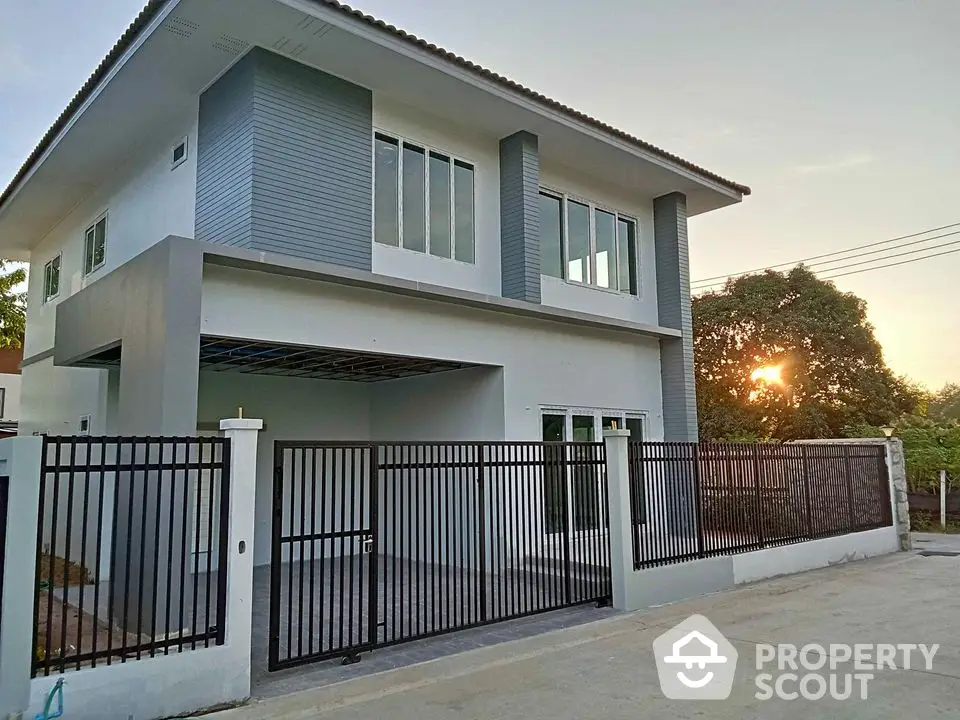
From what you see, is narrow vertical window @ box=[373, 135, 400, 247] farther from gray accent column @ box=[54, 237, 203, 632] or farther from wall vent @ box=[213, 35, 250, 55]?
gray accent column @ box=[54, 237, 203, 632]

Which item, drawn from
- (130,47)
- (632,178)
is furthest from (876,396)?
(130,47)

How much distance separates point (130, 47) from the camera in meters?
9.17

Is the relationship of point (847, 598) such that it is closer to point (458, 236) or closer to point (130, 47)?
point (458, 236)

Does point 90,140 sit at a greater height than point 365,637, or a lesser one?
greater

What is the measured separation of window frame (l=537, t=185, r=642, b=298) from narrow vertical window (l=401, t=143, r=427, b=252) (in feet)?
7.44

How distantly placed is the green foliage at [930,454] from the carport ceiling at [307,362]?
12265mm

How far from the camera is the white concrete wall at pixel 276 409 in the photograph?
12195 millimetres

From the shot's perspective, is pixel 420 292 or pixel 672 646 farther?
pixel 420 292

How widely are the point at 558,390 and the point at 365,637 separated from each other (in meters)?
6.07

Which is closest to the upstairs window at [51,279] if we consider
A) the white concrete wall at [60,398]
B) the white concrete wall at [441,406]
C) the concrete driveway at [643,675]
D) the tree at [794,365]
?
the white concrete wall at [60,398]

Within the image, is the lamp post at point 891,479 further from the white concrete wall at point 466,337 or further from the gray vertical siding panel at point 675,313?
the white concrete wall at point 466,337

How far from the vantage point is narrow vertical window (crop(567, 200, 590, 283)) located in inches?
516

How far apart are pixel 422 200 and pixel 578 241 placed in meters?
3.63

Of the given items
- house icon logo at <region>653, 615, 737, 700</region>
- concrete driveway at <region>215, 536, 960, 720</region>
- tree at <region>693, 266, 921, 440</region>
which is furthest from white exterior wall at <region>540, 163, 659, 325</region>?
tree at <region>693, 266, 921, 440</region>
